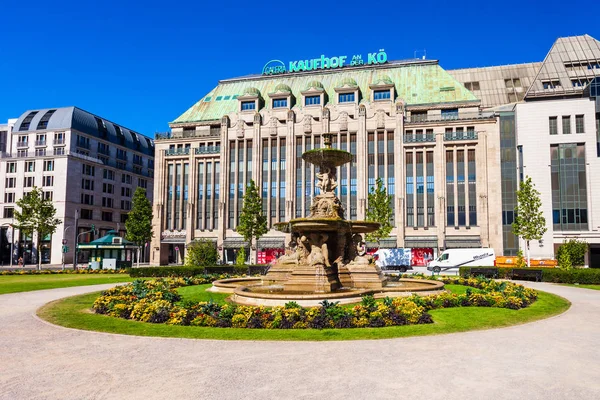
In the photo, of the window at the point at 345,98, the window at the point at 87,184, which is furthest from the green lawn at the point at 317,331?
the window at the point at 87,184

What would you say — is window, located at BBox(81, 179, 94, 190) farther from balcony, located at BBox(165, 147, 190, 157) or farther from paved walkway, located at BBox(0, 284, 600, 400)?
paved walkway, located at BBox(0, 284, 600, 400)

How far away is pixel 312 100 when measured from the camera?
74438mm

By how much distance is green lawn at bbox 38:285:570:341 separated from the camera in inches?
506

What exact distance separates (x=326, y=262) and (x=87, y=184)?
7800 cm

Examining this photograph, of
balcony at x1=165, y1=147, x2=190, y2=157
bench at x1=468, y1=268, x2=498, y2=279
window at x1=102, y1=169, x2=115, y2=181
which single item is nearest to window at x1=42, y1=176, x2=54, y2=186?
window at x1=102, y1=169, x2=115, y2=181

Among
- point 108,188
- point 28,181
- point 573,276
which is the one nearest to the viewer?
point 573,276

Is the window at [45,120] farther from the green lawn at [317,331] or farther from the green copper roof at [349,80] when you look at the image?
the green lawn at [317,331]

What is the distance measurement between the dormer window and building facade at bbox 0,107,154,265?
49.0 metres

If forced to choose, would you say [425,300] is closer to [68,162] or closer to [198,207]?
[198,207]

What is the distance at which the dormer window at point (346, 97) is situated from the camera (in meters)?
72.4

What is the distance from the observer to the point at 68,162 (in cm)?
8275

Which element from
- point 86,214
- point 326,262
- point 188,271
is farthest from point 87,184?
point 326,262

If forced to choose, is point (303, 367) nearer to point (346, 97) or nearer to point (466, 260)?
point (466, 260)

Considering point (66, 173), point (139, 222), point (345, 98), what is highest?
point (345, 98)
